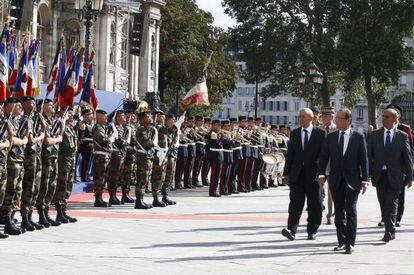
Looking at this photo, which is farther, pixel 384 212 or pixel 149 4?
pixel 149 4

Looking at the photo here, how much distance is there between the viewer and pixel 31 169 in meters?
15.1

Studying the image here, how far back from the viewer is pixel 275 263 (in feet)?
39.5

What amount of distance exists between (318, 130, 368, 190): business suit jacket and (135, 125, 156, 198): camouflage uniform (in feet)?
23.1

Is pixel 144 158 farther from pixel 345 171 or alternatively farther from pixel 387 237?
pixel 345 171

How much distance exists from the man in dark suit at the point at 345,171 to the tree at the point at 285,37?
44.5m

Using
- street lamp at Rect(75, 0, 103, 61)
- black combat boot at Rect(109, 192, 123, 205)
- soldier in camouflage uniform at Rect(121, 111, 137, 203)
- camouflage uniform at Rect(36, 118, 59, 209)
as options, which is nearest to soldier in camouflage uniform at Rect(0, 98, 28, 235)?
camouflage uniform at Rect(36, 118, 59, 209)

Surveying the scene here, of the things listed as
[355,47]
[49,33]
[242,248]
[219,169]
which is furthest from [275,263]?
[355,47]

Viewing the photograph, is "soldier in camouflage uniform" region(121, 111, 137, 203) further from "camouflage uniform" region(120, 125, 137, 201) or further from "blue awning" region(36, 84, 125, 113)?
"blue awning" region(36, 84, 125, 113)

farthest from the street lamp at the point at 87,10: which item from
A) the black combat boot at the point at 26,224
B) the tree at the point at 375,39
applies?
the tree at the point at 375,39

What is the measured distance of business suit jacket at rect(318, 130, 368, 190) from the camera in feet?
44.0

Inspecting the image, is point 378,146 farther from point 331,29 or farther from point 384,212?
point 331,29

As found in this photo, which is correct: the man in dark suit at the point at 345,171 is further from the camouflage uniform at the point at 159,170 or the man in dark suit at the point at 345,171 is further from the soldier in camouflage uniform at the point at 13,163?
the camouflage uniform at the point at 159,170

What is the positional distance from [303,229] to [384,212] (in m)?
2.20

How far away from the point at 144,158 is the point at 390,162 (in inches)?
259
